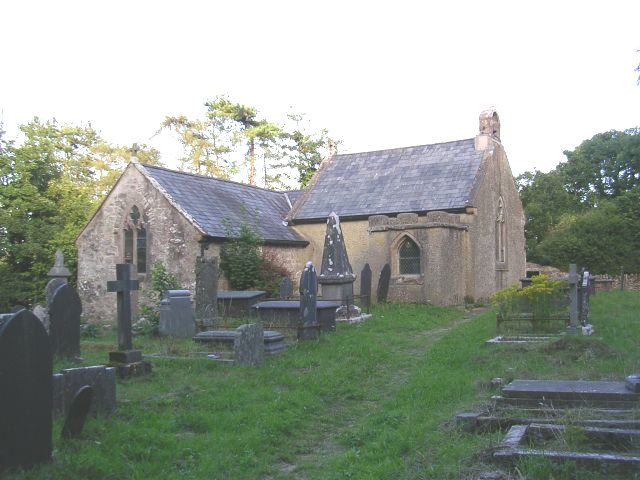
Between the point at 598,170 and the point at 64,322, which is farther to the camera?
the point at 598,170

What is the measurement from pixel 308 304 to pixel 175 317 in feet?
11.1

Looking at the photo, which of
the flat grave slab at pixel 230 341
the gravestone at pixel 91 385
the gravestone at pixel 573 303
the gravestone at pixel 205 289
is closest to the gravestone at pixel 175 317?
the gravestone at pixel 205 289

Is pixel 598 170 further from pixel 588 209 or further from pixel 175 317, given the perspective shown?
pixel 175 317

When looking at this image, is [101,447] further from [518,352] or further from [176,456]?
[518,352]

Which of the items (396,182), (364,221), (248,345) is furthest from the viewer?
(396,182)

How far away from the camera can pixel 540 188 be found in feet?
137

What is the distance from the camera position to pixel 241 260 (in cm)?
2108

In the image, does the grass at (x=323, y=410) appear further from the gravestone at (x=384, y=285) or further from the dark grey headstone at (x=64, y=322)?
the gravestone at (x=384, y=285)

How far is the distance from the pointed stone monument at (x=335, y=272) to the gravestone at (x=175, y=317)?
196 inches

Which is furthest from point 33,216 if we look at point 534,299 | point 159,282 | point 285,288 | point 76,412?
point 76,412

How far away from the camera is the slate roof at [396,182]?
78.5ft

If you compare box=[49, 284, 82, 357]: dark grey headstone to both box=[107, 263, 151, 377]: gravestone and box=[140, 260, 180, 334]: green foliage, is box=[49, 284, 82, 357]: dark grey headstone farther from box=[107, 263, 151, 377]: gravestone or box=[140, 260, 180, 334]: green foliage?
box=[140, 260, 180, 334]: green foliage

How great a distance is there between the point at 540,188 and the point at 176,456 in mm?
39354

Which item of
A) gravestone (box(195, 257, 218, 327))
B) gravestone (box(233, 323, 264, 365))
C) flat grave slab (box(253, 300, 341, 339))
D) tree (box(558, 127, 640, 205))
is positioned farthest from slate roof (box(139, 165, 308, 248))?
tree (box(558, 127, 640, 205))
